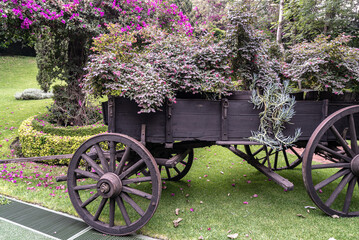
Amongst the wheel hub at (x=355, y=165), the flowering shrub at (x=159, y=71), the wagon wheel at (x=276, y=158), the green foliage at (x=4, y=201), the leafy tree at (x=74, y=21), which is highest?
the leafy tree at (x=74, y=21)

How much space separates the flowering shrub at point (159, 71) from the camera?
7.22 feet

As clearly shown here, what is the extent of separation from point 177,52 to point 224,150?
156 inches

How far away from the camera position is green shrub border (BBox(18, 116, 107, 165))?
4.87 meters

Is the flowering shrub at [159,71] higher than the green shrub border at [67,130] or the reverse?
higher

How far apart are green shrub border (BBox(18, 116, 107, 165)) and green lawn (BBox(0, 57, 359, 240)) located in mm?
301

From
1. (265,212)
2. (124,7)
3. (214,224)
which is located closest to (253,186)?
(265,212)

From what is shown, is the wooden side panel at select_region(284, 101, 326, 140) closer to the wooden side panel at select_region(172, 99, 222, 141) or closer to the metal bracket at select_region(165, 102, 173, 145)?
the wooden side panel at select_region(172, 99, 222, 141)

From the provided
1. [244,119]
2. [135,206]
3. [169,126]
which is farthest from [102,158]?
[244,119]

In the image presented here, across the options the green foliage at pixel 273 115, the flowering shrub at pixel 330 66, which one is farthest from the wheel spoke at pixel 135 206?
the flowering shrub at pixel 330 66

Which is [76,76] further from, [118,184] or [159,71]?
[118,184]

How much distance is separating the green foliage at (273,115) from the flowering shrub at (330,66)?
31 centimetres

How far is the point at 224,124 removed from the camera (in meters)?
2.44

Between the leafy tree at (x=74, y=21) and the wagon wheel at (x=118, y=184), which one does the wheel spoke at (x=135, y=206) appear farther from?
the leafy tree at (x=74, y=21)

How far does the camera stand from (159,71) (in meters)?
2.37
